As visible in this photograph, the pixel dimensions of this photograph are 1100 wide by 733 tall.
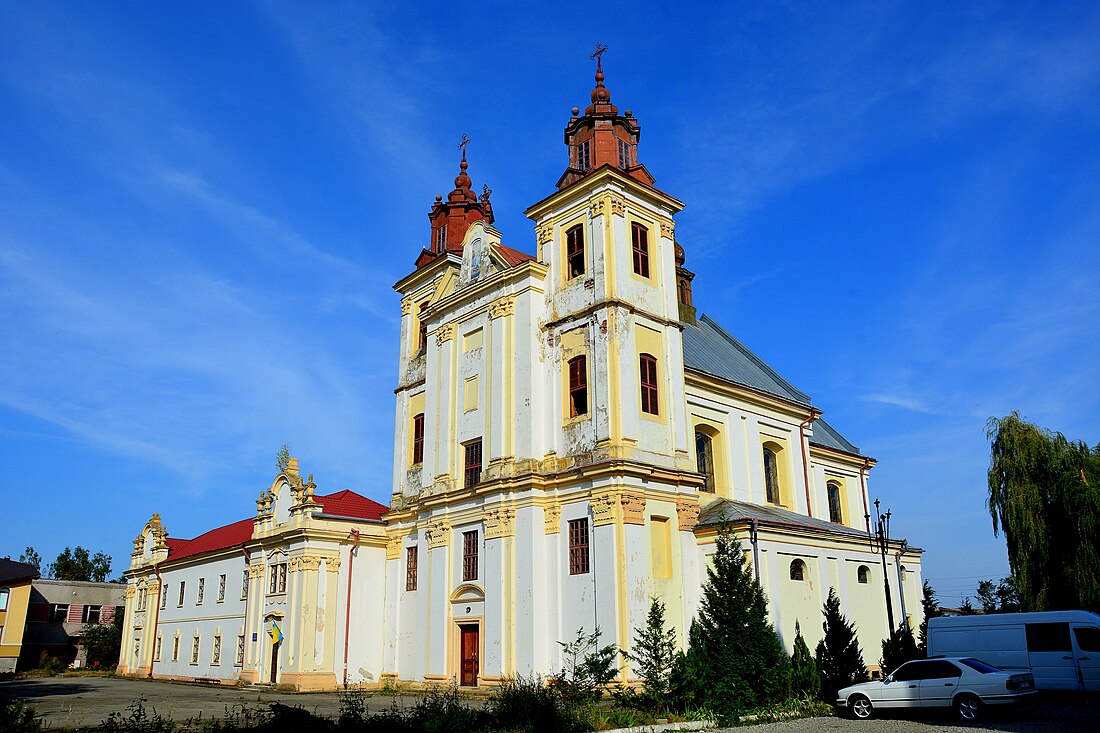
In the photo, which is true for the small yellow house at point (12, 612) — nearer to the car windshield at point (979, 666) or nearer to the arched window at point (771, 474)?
the arched window at point (771, 474)

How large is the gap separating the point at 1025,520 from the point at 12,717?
32.8m

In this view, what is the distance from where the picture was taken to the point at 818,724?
1842cm

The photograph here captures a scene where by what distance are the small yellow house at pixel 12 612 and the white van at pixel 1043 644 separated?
53648 millimetres

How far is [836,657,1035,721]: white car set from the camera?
18.1 meters

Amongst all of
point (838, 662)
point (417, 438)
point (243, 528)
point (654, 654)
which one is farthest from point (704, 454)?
point (243, 528)

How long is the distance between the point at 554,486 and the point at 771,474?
11699 millimetres

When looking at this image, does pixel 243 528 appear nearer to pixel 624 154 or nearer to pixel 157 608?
pixel 157 608

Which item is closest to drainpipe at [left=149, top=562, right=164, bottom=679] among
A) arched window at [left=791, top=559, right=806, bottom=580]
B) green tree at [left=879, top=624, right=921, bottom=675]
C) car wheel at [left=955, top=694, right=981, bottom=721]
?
arched window at [left=791, top=559, right=806, bottom=580]

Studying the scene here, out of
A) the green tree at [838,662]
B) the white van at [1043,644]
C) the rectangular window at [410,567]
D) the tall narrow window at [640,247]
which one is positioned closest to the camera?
the green tree at [838,662]

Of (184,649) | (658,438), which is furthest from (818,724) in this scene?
(184,649)

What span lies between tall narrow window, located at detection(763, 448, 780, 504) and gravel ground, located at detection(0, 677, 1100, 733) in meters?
13.3

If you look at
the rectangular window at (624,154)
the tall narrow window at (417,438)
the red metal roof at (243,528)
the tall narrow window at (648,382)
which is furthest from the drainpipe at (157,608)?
the rectangular window at (624,154)

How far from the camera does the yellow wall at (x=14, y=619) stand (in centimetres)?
5212

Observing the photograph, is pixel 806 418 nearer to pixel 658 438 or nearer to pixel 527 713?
pixel 658 438
